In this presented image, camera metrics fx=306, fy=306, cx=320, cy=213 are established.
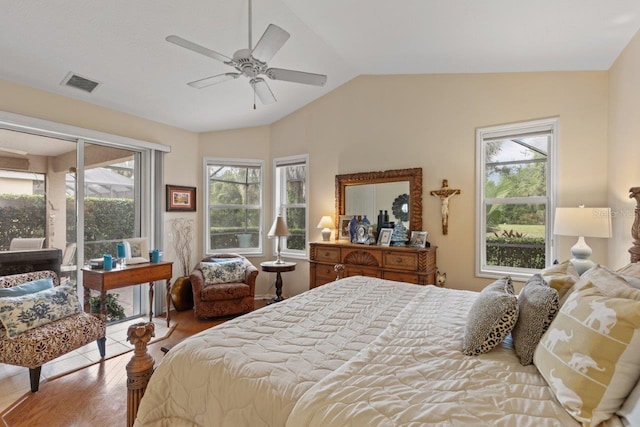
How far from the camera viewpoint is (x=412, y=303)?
6.47ft

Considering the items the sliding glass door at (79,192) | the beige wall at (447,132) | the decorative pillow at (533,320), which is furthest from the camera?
the sliding glass door at (79,192)

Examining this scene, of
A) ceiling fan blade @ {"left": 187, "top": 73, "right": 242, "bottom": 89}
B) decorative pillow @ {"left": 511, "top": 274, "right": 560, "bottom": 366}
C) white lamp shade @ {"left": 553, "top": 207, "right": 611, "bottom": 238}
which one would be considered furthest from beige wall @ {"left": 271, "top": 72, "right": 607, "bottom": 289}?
decorative pillow @ {"left": 511, "top": 274, "right": 560, "bottom": 366}

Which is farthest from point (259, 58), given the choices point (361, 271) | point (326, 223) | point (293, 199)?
point (293, 199)

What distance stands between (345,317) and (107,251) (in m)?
3.43

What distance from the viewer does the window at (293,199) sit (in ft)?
15.7

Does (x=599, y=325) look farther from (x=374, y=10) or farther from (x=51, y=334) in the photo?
(x=51, y=334)

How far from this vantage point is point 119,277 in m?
3.13

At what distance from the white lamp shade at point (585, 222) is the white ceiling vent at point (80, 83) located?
4.57 meters

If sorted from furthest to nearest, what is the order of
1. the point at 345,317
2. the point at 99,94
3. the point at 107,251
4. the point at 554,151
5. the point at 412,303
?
the point at 107,251 < the point at 99,94 < the point at 554,151 < the point at 412,303 < the point at 345,317

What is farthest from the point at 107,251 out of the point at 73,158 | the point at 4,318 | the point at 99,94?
the point at 99,94

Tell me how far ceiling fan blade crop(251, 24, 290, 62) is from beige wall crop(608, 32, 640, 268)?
259cm

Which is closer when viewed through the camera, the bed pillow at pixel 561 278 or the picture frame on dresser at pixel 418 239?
the bed pillow at pixel 561 278

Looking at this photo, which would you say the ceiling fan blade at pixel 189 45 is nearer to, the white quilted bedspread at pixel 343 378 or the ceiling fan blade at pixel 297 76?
the ceiling fan blade at pixel 297 76

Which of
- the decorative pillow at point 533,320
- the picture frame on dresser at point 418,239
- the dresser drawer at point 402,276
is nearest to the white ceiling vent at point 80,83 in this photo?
the dresser drawer at point 402,276
